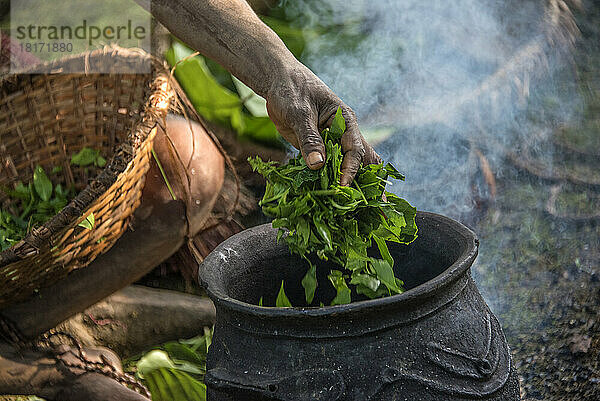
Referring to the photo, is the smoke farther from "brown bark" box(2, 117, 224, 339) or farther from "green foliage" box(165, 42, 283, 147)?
"brown bark" box(2, 117, 224, 339)

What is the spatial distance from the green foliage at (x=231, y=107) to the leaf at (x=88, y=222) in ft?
3.80

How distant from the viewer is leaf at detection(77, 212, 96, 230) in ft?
7.74

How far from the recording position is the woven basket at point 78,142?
2.33 meters

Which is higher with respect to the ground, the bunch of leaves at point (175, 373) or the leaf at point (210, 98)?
the leaf at point (210, 98)

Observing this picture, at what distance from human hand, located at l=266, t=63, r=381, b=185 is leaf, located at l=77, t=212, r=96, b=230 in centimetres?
87

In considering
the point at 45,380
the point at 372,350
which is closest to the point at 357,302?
the point at 372,350

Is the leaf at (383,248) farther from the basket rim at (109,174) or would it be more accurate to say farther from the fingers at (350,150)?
the basket rim at (109,174)

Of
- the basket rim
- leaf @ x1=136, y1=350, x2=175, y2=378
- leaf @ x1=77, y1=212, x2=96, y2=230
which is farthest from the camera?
leaf @ x1=136, y1=350, x2=175, y2=378

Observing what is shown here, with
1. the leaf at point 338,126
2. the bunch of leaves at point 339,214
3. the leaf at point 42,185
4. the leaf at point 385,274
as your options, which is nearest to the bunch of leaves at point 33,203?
the leaf at point 42,185

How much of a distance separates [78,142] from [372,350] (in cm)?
215

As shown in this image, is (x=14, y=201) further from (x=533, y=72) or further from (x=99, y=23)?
(x=533, y=72)

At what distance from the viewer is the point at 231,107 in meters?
3.37

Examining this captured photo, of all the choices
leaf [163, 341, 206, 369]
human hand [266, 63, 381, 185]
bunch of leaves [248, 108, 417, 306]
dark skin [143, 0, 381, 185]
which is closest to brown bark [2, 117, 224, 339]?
leaf [163, 341, 206, 369]

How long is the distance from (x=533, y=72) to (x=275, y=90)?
250 cm
